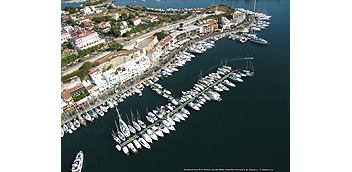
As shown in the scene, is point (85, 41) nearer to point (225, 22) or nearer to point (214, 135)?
point (214, 135)

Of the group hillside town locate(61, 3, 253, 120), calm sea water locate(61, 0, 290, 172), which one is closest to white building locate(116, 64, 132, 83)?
hillside town locate(61, 3, 253, 120)

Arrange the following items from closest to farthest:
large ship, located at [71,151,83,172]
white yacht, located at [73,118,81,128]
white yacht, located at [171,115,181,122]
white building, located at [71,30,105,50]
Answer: large ship, located at [71,151,83,172]
white yacht, located at [171,115,181,122]
white yacht, located at [73,118,81,128]
white building, located at [71,30,105,50]

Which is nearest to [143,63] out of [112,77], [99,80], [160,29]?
[112,77]

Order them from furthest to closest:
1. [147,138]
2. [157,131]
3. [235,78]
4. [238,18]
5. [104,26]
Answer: [238,18], [104,26], [235,78], [157,131], [147,138]

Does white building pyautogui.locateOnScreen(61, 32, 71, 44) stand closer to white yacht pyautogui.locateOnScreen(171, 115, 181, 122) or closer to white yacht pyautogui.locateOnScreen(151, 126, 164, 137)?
white yacht pyautogui.locateOnScreen(151, 126, 164, 137)

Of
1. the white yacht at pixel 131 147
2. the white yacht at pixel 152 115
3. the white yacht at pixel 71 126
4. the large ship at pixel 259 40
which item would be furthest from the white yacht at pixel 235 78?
the white yacht at pixel 71 126

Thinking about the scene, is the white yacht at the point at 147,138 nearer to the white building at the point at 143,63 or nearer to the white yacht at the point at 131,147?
the white yacht at the point at 131,147
